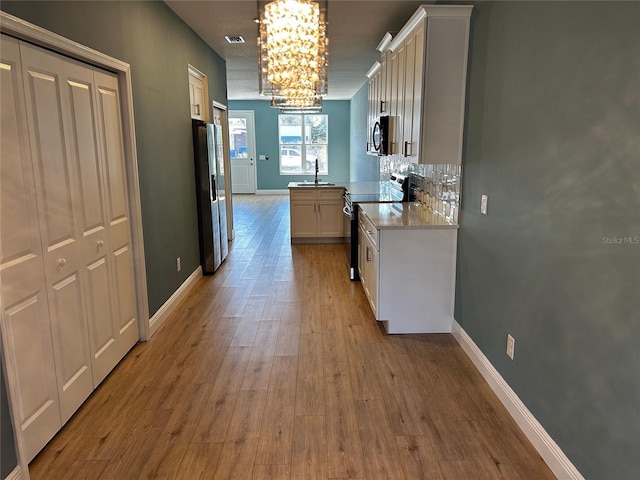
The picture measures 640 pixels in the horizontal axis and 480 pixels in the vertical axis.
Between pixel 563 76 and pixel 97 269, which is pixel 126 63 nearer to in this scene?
pixel 97 269

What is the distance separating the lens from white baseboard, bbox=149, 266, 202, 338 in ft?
11.6

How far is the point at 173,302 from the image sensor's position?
399 centimetres

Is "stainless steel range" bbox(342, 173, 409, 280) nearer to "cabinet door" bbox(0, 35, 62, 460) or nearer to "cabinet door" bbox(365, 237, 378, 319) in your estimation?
"cabinet door" bbox(365, 237, 378, 319)

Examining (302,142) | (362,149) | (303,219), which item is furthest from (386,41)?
(302,142)

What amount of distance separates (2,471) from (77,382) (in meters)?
0.68

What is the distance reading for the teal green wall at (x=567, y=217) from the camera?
1.52m

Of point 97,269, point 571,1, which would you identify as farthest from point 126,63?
point 571,1

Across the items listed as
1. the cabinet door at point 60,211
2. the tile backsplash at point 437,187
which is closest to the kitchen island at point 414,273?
the tile backsplash at point 437,187

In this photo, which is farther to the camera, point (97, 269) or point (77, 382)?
point (97, 269)

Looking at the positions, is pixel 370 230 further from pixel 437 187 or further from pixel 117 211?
pixel 117 211

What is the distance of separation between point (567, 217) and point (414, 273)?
1576mm

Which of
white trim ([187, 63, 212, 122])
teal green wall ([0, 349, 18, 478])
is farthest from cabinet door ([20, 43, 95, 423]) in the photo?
white trim ([187, 63, 212, 122])

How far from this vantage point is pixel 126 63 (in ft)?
9.93

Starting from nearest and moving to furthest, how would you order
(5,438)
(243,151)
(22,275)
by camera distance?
(5,438)
(22,275)
(243,151)
